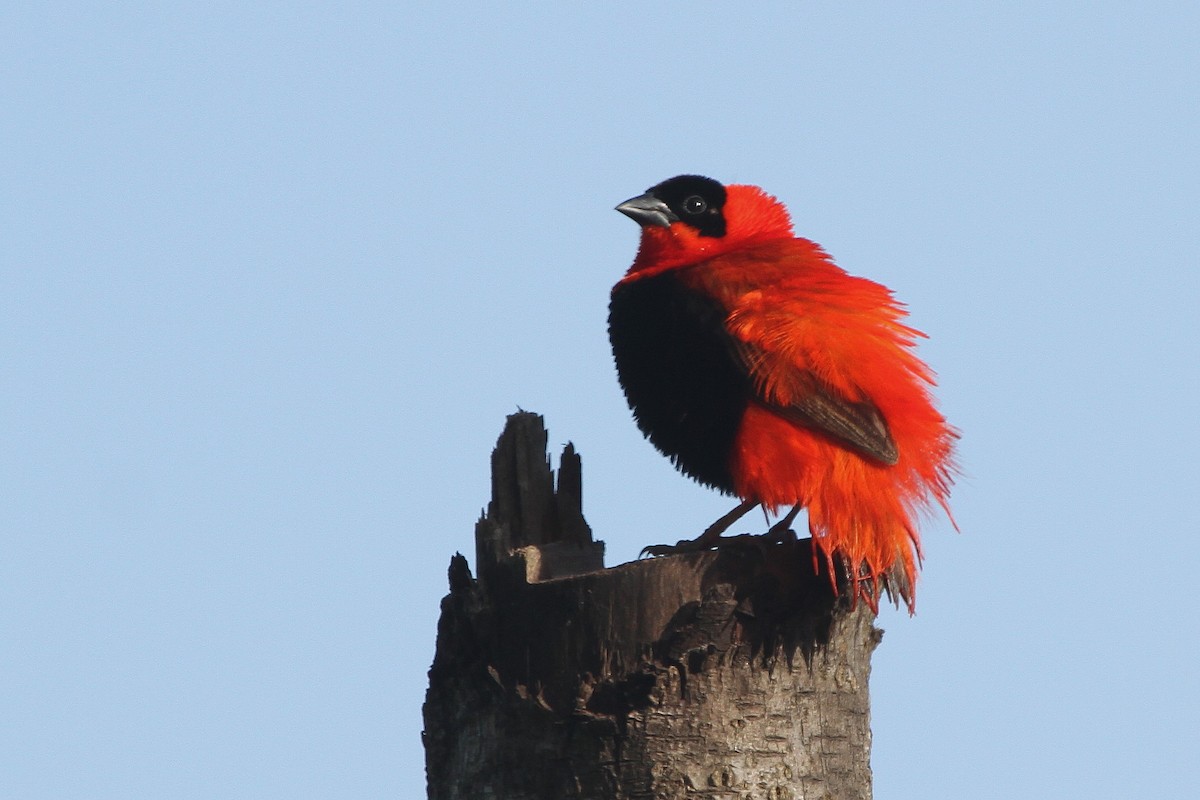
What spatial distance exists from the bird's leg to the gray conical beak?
5.48 ft

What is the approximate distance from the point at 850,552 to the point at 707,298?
4.29 feet

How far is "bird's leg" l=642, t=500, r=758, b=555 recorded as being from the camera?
534cm

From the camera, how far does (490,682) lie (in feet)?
13.6

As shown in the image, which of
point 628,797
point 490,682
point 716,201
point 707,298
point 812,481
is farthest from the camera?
point 716,201

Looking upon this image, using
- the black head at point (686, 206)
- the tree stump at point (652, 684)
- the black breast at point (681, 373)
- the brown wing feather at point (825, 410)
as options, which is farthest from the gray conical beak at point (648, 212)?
the tree stump at point (652, 684)

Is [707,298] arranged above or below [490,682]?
above

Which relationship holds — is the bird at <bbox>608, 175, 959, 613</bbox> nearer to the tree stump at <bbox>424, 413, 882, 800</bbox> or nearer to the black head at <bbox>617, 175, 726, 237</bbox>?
the tree stump at <bbox>424, 413, 882, 800</bbox>

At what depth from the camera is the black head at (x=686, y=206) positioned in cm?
658

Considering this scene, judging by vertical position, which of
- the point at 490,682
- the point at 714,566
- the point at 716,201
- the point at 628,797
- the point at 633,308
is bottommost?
the point at 628,797

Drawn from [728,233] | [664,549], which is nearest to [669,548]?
[664,549]

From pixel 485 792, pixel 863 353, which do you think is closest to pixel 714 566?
pixel 485 792

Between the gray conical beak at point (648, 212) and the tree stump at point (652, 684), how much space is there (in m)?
2.58

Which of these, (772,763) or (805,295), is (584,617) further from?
(805,295)

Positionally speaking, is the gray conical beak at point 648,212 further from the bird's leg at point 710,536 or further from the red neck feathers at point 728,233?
the bird's leg at point 710,536
